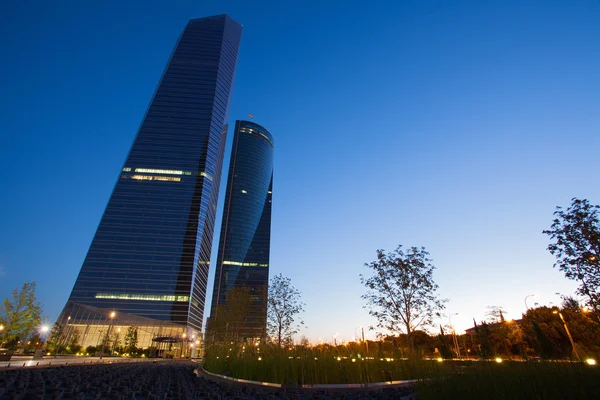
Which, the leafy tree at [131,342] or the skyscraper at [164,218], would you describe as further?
the skyscraper at [164,218]

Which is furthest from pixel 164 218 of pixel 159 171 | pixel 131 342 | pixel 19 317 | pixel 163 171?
pixel 19 317

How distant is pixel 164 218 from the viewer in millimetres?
116188

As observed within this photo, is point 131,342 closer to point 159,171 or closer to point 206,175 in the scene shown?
point 159,171

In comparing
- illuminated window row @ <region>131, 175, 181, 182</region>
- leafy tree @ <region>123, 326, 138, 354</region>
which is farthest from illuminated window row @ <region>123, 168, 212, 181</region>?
leafy tree @ <region>123, 326, 138, 354</region>

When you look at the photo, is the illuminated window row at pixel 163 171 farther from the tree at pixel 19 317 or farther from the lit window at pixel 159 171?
the tree at pixel 19 317

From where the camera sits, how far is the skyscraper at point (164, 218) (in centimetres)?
9863

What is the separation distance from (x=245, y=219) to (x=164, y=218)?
2128 inches

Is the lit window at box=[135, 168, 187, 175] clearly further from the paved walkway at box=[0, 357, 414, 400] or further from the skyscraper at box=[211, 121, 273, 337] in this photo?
the paved walkway at box=[0, 357, 414, 400]

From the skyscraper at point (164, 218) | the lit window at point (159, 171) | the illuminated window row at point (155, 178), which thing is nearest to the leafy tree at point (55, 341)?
the skyscraper at point (164, 218)

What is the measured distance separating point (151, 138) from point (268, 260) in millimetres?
88004

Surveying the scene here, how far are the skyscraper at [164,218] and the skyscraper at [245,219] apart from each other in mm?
29572

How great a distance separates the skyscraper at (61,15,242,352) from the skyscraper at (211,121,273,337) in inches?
1164

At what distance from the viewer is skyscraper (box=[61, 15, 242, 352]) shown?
98.6m

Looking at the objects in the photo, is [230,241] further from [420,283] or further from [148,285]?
[420,283]
